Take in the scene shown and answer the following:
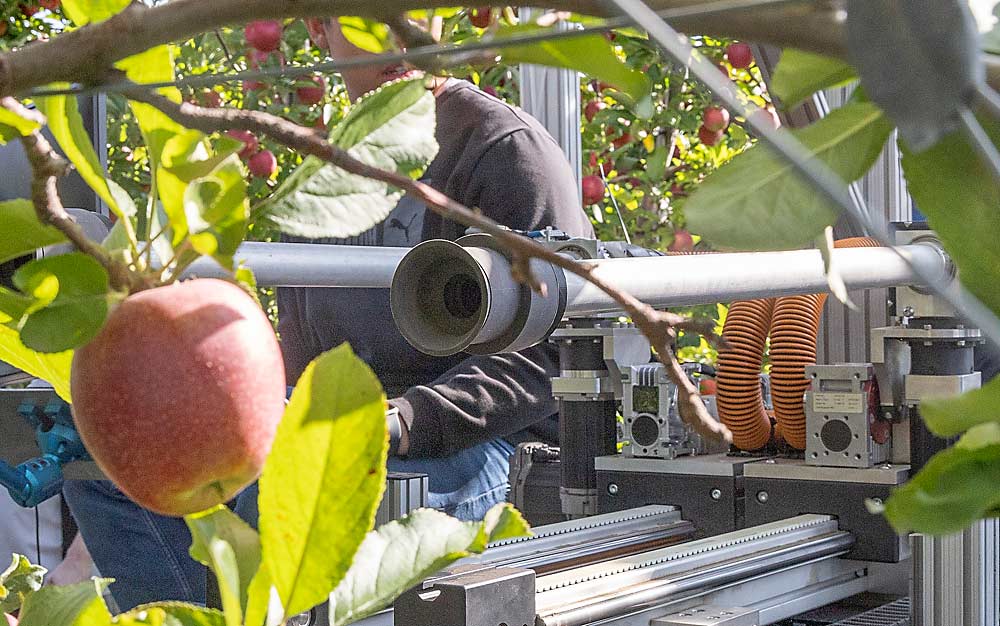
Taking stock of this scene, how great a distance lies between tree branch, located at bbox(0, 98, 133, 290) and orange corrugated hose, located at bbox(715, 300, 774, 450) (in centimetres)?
171

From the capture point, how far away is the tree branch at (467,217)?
32 centimetres

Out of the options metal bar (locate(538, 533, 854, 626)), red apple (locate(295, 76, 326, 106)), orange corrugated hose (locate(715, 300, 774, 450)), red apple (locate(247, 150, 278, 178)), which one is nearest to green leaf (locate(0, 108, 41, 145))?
metal bar (locate(538, 533, 854, 626))

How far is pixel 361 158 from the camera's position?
0.36 meters

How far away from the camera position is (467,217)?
1.04ft

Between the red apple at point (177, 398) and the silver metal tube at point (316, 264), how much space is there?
39 cm

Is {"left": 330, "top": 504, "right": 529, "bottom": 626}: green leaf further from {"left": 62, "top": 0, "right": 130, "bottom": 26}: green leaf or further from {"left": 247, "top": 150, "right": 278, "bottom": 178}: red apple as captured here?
{"left": 247, "top": 150, "right": 278, "bottom": 178}: red apple

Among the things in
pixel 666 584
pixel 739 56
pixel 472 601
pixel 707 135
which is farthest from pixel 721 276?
pixel 707 135

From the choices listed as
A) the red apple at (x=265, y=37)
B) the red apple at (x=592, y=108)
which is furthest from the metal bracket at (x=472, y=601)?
the red apple at (x=592, y=108)

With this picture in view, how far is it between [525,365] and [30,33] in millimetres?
1995

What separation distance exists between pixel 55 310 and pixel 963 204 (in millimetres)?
223

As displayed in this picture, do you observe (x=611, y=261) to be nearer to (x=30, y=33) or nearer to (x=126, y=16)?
(x=126, y=16)

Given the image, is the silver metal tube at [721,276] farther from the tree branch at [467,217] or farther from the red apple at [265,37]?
the red apple at [265,37]

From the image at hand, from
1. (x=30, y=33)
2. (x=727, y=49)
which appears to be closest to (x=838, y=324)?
(x=727, y=49)

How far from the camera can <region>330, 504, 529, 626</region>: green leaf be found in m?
0.36
